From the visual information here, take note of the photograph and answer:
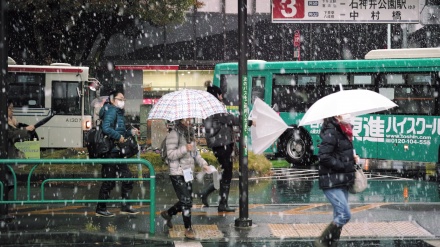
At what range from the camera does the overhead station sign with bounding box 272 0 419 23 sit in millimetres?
17109

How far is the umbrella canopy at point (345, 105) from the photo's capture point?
7.86m

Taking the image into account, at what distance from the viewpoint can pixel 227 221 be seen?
1059 centimetres

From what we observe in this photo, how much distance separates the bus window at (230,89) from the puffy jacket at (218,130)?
11.4m

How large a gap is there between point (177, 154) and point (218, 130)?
6.51ft

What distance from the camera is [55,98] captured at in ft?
84.7

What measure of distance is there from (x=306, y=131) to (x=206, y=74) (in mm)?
15581

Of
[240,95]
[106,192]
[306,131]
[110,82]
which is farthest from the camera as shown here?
[110,82]

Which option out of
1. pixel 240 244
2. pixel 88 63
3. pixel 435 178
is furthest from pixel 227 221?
pixel 88 63

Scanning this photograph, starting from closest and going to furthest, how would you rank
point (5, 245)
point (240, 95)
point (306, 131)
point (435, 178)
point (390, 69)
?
point (5, 245)
point (240, 95)
point (435, 178)
point (390, 69)
point (306, 131)

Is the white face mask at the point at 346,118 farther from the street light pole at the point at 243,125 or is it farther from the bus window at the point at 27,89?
the bus window at the point at 27,89

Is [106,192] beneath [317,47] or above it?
beneath

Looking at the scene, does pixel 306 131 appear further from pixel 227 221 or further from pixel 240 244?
pixel 240 244

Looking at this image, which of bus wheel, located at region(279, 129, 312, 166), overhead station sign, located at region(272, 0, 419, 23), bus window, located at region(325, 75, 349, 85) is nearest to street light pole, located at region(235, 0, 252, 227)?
overhead station sign, located at region(272, 0, 419, 23)

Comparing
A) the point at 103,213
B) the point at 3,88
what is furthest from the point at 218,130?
the point at 3,88
